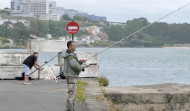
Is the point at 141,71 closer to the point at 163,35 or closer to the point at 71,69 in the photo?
the point at 71,69

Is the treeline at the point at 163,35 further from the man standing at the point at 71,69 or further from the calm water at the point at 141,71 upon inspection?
the man standing at the point at 71,69

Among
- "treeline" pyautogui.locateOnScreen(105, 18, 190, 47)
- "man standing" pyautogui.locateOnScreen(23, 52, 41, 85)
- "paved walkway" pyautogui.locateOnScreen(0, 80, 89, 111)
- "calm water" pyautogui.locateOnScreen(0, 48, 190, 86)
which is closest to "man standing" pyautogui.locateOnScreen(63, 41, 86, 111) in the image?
"paved walkway" pyautogui.locateOnScreen(0, 80, 89, 111)

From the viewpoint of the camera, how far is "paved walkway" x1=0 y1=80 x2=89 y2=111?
1108 cm

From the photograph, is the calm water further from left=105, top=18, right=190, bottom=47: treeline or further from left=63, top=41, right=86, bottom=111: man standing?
left=105, top=18, right=190, bottom=47: treeline

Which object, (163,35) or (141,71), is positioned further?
(163,35)

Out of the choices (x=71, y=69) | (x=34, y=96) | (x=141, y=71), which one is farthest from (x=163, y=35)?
(x=71, y=69)

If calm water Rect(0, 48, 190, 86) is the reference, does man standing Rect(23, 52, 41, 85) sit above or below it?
→ above

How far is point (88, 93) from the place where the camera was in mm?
13117

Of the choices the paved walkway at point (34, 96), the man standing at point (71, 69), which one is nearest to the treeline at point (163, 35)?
the paved walkway at point (34, 96)

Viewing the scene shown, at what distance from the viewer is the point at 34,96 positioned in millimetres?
13219

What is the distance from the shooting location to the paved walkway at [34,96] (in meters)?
11.1

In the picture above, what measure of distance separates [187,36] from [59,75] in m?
126

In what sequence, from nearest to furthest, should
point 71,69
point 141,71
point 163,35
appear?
point 71,69
point 141,71
point 163,35

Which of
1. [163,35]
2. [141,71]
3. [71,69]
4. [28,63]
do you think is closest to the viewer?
[71,69]
